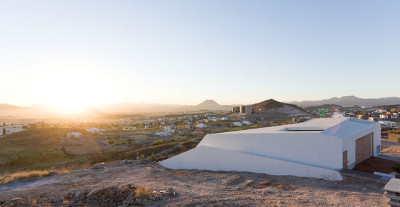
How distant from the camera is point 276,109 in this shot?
105 m

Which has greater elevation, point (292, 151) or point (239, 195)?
point (292, 151)

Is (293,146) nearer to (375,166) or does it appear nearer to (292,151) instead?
(292,151)

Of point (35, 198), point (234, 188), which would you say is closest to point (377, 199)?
point (234, 188)

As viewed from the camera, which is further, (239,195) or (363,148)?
(363,148)

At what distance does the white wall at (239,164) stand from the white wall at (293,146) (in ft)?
2.06

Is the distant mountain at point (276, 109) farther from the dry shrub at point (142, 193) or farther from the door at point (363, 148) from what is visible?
the dry shrub at point (142, 193)

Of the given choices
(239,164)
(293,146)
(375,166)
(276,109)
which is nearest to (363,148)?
(375,166)

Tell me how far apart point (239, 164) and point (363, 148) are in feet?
25.5

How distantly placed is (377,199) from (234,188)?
528 centimetres

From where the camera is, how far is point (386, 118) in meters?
60.2

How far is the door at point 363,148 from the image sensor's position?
578 inches

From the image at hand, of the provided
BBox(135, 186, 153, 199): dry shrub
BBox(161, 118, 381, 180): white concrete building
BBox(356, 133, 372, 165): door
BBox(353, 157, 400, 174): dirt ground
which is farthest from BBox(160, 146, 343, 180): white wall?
BBox(135, 186, 153, 199): dry shrub

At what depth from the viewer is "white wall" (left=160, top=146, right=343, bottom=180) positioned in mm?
12672

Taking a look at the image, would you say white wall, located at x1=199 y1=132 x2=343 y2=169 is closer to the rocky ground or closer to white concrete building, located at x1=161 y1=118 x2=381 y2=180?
white concrete building, located at x1=161 y1=118 x2=381 y2=180
